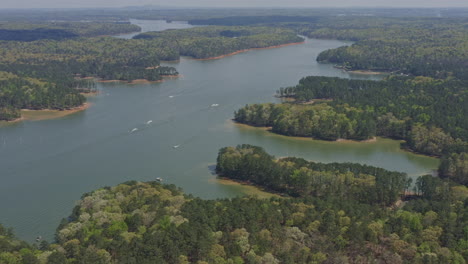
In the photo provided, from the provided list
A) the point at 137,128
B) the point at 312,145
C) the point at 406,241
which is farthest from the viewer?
the point at 137,128

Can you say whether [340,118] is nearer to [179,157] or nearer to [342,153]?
[342,153]

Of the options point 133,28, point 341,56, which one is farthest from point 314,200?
point 133,28

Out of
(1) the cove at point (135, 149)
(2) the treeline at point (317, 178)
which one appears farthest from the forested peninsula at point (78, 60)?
(2) the treeline at point (317, 178)

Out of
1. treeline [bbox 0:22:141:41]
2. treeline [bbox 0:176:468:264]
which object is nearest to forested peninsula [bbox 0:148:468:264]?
treeline [bbox 0:176:468:264]

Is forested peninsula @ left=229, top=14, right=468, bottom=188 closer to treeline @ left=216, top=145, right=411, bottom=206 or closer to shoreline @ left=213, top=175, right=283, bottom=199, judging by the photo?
treeline @ left=216, top=145, right=411, bottom=206

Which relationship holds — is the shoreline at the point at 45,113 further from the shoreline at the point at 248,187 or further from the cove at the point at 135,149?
the shoreline at the point at 248,187
